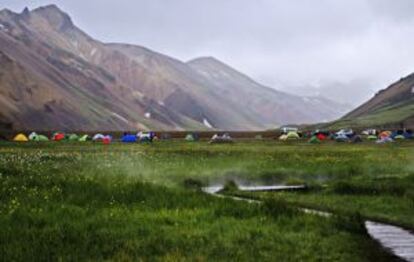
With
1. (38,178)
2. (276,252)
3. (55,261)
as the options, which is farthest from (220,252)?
(38,178)

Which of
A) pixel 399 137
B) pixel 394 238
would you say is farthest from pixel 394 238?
pixel 399 137

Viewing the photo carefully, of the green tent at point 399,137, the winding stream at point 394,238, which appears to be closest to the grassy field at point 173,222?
the winding stream at point 394,238

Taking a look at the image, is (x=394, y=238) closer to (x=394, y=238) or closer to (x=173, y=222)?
(x=394, y=238)

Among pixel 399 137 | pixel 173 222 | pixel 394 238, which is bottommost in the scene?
pixel 394 238

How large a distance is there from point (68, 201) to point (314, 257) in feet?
33.5

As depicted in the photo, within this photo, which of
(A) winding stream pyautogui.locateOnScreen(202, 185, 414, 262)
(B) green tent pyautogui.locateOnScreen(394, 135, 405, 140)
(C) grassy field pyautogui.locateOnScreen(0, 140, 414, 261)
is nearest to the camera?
(C) grassy field pyautogui.locateOnScreen(0, 140, 414, 261)

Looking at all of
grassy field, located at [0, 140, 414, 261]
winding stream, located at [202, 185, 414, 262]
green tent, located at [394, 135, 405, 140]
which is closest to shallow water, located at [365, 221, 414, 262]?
winding stream, located at [202, 185, 414, 262]

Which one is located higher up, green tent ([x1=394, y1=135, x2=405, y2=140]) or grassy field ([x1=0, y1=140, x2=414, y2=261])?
green tent ([x1=394, y1=135, x2=405, y2=140])

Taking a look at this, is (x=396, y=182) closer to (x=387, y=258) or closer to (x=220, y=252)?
(x=387, y=258)

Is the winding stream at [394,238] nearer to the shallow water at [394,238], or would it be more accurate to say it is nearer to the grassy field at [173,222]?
the shallow water at [394,238]

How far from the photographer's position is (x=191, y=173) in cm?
4506

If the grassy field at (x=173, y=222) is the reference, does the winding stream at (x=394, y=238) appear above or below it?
below

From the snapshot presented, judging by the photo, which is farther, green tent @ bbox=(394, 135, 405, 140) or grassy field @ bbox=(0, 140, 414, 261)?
green tent @ bbox=(394, 135, 405, 140)

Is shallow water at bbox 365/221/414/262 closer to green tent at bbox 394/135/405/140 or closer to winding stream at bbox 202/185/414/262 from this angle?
winding stream at bbox 202/185/414/262
